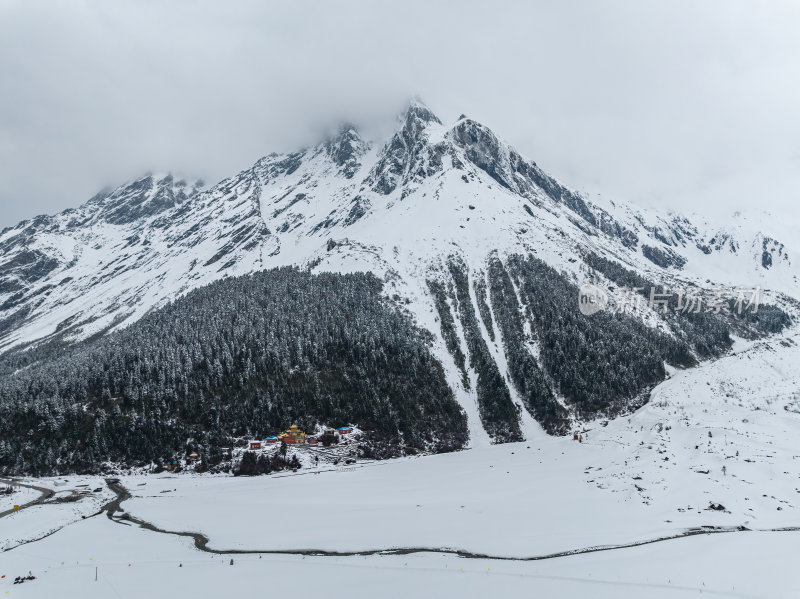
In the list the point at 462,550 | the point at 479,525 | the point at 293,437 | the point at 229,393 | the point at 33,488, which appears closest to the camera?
the point at 462,550

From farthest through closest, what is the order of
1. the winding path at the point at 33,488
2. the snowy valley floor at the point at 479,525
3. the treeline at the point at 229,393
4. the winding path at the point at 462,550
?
the treeline at the point at 229,393 → the winding path at the point at 33,488 → the winding path at the point at 462,550 → the snowy valley floor at the point at 479,525

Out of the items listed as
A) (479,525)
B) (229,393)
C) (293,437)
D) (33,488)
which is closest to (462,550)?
(479,525)

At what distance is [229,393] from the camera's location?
127438 mm

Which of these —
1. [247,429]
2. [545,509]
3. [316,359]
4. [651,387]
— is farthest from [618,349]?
[247,429]

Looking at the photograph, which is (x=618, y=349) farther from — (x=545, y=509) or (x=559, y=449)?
(x=545, y=509)

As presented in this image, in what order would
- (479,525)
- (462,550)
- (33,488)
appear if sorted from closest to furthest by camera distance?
(462,550) → (479,525) → (33,488)

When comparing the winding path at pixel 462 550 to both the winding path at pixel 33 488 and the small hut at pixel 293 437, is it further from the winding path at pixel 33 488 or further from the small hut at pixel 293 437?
the small hut at pixel 293 437

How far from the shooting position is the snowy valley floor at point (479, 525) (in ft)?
130

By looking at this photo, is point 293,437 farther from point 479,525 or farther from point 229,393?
point 479,525

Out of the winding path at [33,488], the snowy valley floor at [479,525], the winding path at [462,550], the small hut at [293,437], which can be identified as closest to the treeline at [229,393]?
the small hut at [293,437]

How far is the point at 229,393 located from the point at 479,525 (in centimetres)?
9424

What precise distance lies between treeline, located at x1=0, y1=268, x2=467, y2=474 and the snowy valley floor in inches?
714

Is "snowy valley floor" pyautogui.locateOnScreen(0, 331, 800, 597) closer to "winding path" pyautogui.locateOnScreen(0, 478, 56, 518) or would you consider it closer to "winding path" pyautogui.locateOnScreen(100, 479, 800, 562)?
"winding path" pyautogui.locateOnScreen(100, 479, 800, 562)

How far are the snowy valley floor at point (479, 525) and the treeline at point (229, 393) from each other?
18142 millimetres
